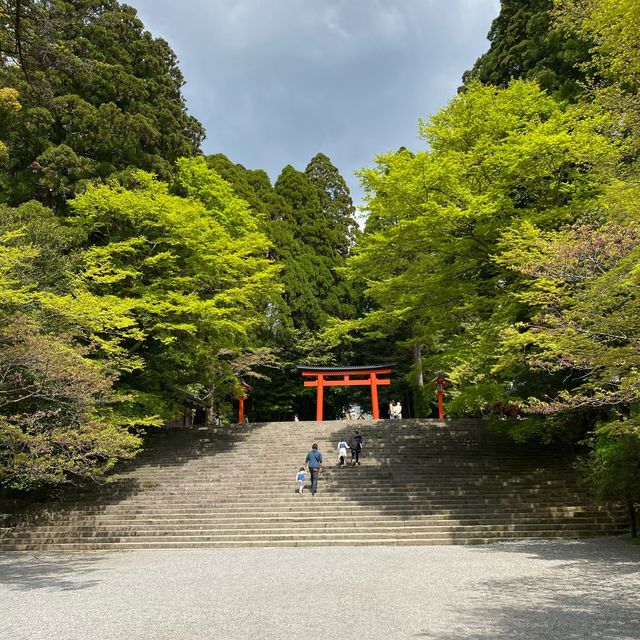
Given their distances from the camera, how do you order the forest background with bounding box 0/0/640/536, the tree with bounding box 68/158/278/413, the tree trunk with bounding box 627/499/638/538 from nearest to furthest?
the forest background with bounding box 0/0/640/536, the tree trunk with bounding box 627/499/638/538, the tree with bounding box 68/158/278/413

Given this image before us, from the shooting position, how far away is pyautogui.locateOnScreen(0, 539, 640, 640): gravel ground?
4.00 m

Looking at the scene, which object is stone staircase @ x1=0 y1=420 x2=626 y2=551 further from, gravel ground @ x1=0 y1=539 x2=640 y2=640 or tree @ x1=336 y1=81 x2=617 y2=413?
tree @ x1=336 y1=81 x2=617 y2=413

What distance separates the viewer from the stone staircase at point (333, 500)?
380 inches

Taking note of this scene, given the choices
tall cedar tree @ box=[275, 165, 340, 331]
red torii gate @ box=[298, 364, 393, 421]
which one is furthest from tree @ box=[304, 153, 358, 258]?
red torii gate @ box=[298, 364, 393, 421]

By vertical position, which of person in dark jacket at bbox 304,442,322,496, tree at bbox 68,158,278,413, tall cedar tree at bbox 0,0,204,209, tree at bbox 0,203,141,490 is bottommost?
person in dark jacket at bbox 304,442,322,496

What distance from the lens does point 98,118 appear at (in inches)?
621

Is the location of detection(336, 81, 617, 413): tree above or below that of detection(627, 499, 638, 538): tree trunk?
above

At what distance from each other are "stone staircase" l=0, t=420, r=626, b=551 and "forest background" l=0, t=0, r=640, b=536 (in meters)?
1.14

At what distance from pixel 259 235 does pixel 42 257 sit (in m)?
7.03

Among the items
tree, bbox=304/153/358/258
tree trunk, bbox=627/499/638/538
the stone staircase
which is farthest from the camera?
tree, bbox=304/153/358/258

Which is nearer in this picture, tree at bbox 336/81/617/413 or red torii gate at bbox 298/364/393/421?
tree at bbox 336/81/617/413

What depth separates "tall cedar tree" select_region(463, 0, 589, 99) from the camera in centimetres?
1448

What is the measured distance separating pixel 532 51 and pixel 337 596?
1784 centimetres

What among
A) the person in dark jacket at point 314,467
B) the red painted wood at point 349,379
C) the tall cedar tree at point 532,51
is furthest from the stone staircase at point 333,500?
the tall cedar tree at point 532,51
